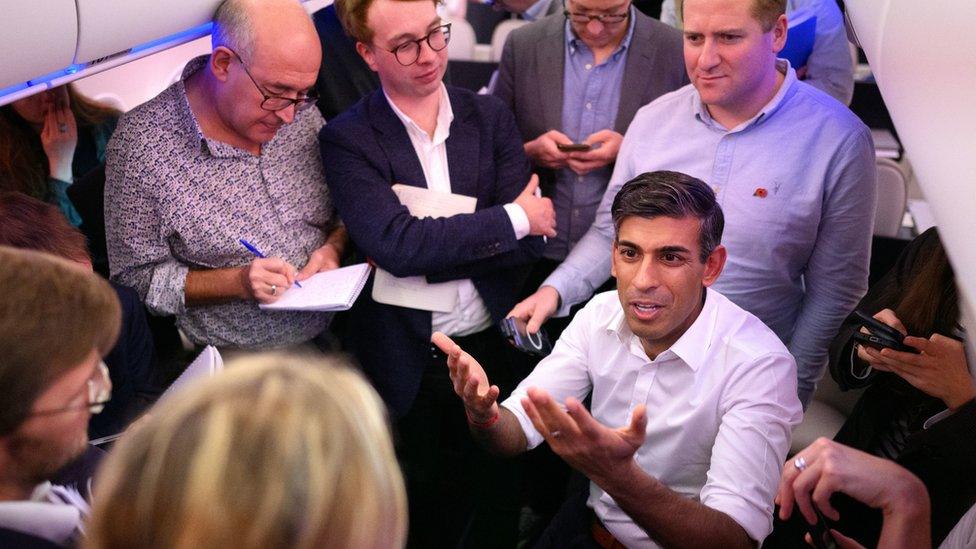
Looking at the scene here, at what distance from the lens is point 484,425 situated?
1.79 meters

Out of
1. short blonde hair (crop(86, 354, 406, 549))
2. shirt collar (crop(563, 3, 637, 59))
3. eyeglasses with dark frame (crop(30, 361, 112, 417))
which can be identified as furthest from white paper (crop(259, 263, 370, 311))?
short blonde hair (crop(86, 354, 406, 549))

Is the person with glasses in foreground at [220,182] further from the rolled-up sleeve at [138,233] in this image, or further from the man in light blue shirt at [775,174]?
the man in light blue shirt at [775,174]

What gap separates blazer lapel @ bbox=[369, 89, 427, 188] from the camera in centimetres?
225

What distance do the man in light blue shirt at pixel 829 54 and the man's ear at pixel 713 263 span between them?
1084 millimetres

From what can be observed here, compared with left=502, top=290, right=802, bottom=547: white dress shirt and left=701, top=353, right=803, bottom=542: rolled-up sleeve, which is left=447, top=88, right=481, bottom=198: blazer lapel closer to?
left=502, top=290, right=802, bottom=547: white dress shirt

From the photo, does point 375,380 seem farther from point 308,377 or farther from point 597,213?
point 308,377

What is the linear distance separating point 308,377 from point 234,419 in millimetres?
94

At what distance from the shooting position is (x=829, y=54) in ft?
8.87

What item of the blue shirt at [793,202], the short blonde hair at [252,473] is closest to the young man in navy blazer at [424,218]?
the blue shirt at [793,202]

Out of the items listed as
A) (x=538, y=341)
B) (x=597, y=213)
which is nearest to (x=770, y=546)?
(x=538, y=341)

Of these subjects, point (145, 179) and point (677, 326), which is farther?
point (145, 179)

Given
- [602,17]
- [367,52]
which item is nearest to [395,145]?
[367,52]

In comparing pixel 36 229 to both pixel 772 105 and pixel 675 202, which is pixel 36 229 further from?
pixel 772 105

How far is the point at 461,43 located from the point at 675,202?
3.54 meters
